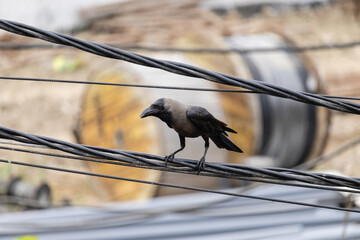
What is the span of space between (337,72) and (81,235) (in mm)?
5653

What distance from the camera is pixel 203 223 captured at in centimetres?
578

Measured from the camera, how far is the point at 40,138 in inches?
95.2

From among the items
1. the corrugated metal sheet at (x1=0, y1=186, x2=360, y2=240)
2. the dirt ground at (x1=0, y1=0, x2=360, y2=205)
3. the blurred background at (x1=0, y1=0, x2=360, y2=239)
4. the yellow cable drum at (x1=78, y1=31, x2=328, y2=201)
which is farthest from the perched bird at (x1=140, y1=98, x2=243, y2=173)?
the dirt ground at (x1=0, y1=0, x2=360, y2=205)

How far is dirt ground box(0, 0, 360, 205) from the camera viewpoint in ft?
27.6

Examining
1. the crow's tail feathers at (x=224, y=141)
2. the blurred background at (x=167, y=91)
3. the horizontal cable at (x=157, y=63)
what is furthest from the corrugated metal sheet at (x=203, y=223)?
the horizontal cable at (x=157, y=63)

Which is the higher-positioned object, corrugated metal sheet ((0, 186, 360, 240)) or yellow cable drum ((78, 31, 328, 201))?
yellow cable drum ((78, 31, 328, 201))

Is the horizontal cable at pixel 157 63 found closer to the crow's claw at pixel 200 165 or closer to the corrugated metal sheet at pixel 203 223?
the crow's claw at pixel 200 165

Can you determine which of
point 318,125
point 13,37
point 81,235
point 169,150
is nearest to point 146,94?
point 169,150

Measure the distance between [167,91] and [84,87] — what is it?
193cm

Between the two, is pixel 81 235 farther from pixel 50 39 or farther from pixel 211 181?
pixel 50 39

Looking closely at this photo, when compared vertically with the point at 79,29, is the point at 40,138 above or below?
below

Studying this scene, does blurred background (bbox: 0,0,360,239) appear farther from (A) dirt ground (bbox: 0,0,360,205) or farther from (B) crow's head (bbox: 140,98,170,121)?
(B) crow's head (bbox: 140,98,170,121)

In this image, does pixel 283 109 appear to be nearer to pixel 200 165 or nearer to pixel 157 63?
pixel 200 165

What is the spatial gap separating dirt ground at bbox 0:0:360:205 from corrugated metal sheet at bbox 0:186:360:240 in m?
1.83
